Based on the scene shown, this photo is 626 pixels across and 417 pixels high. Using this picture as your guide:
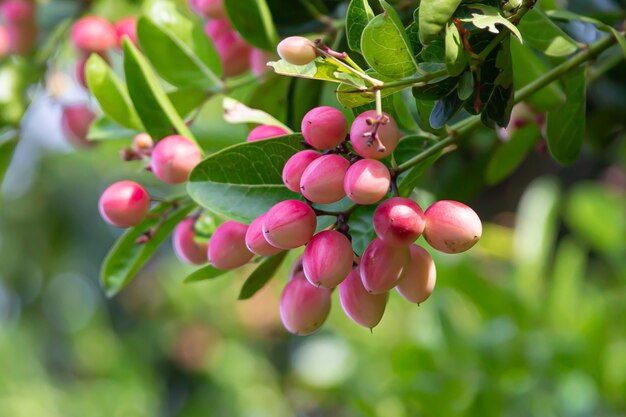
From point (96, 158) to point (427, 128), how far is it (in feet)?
6.57

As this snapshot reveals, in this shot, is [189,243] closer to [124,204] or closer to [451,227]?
[124,204]

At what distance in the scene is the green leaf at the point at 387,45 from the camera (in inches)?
17.7

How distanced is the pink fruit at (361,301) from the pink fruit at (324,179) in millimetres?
59

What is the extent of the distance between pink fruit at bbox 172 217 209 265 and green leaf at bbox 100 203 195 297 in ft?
0.04

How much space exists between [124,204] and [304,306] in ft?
0.50

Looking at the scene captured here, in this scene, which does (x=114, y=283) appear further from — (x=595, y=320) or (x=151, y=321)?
(x=151, y=321)

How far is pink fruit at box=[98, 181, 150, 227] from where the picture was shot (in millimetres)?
587

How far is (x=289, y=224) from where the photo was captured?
18.3 inches

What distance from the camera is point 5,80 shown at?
2.81 ft

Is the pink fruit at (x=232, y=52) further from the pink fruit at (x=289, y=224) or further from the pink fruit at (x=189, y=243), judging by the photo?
the pink fruit at (x=289, y=224)

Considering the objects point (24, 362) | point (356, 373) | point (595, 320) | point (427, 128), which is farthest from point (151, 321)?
point (427, 128)

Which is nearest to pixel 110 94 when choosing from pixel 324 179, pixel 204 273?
pixel 204 273

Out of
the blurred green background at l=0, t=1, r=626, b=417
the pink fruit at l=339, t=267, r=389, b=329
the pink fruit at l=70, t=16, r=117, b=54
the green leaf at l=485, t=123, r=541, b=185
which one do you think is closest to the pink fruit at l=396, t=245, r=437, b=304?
the pink fruit at l=339, t=267, r=389, b=329

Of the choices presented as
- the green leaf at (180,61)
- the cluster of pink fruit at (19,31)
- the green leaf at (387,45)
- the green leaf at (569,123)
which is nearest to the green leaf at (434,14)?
the green leaf at (387,45)
